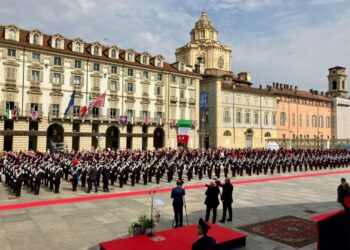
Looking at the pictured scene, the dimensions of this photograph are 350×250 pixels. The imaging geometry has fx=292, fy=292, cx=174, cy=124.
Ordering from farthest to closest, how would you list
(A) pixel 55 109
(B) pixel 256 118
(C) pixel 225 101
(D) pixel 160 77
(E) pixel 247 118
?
(B) pixel 256 118 < (E) pixel 247 118 < (C) pixel 225 101 < (D) pixel 160 77 < (A) pixel 55 109

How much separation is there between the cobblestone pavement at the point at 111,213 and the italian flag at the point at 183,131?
3032cm

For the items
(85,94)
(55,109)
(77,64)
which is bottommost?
(55,109)

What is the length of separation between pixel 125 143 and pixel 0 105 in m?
16.8

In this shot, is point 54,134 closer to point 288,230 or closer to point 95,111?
point 95,111

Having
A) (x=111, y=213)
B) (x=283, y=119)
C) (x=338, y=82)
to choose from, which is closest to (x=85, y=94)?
(x=111, y=213)

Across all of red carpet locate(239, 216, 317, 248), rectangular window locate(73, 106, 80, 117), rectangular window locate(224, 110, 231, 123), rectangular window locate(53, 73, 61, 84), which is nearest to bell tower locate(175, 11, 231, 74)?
rectangular window locate(224, 110, 231, 123)

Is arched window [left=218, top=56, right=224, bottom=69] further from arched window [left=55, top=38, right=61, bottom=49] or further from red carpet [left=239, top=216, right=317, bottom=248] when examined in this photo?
red carpet [left=239, top=216, right=317, bottom=248]

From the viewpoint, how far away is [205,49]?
69125mm

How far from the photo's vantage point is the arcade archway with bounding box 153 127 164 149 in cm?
4826

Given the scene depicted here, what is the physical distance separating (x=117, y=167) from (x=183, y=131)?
31354 mm

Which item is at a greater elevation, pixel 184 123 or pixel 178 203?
pixel 184 123

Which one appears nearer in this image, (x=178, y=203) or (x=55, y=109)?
(x=178, y=203)

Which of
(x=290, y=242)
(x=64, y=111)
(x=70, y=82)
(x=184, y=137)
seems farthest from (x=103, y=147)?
(x=290, y=242)

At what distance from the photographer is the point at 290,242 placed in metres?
8.38
